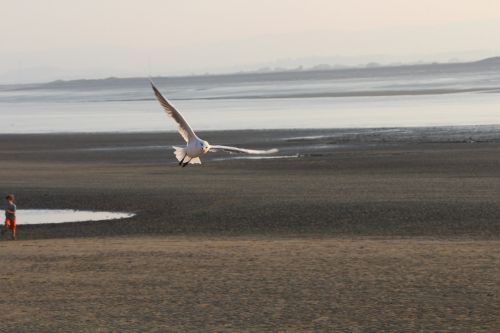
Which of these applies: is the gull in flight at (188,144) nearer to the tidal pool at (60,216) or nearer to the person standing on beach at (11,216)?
the person standing on beach at (11,216)

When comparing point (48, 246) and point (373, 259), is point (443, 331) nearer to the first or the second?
point (373, 259)

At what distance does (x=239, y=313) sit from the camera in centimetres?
1296

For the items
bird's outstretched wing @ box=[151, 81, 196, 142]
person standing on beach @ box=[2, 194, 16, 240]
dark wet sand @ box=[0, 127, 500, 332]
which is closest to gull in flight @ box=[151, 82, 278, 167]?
bird's outstretched wing @ box=[151, 81, 196, 142]

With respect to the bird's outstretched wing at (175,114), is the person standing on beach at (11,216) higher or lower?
lower

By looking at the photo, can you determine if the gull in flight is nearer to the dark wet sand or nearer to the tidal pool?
the dark wet sand

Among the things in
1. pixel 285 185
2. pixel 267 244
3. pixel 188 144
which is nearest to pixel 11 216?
pixel 188 144

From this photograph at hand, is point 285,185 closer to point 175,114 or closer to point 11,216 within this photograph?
point 175,114

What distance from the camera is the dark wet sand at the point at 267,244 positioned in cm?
1300

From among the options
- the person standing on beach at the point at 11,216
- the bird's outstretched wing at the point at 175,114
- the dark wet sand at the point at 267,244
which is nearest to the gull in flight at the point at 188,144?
the bird's outstretched wing at the point at 175,114

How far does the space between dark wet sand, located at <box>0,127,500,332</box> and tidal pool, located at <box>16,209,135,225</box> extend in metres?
0.77

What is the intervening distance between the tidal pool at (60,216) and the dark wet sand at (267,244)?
769 millimetres

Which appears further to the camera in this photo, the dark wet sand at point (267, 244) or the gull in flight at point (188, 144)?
the gull in flight at point (188, 144)

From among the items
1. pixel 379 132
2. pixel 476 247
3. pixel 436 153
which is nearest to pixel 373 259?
pixel 476 247

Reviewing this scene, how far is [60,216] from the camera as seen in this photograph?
26.2 m
